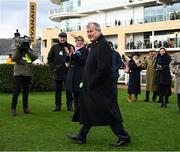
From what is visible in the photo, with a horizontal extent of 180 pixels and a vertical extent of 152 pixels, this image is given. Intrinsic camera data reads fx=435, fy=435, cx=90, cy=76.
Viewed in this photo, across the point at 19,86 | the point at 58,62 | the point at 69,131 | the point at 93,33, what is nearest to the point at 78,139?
the point at 69,131

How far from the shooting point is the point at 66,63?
10.4 metres

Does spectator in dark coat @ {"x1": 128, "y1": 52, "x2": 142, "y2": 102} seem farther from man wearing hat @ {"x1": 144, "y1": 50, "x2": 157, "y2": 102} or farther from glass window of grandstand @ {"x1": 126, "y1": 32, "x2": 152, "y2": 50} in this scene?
glass window of grandstand @ {"x1": 126, "y1": 32, "x2": 152, "y2": 50}

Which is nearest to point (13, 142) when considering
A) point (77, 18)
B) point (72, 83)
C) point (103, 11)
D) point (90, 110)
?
point (90, 110)

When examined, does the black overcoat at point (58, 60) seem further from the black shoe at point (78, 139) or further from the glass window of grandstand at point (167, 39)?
the glass window of grandstand at point (167, 39)

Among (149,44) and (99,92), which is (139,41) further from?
(99,92)

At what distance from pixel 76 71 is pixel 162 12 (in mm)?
43282

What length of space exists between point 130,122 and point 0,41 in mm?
78302

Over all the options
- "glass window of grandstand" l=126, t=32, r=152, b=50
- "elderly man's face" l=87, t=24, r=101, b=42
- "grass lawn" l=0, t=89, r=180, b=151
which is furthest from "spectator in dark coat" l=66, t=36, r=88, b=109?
"glass window of grandstand" l=126, t=32, r=152, b=50

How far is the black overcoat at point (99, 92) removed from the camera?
644 centimetres

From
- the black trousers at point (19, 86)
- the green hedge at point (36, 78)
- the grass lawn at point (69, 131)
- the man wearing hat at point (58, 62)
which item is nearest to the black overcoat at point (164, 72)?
the grass lawn at point (69, 131)

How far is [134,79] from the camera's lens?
602 inches

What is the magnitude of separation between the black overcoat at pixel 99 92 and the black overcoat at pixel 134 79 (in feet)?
28.1

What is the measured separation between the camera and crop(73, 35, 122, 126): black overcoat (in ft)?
21.1

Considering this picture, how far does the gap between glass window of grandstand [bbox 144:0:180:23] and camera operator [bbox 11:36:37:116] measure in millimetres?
40431
